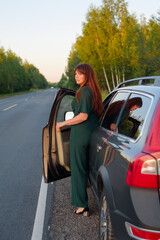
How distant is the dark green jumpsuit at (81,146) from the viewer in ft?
10.5

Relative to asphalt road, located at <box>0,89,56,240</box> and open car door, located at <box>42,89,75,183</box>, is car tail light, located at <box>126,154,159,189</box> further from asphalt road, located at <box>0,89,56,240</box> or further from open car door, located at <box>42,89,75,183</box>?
open car door, located at <box>42,89,75,183</box>

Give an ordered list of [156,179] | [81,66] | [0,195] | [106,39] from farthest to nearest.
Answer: [106,39], [0,195], [81,66], [156,179]

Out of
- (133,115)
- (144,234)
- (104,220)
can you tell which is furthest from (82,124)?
(144,234)

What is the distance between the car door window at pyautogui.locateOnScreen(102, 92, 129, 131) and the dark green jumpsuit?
0.54 ft

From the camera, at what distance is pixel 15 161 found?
6.31 meters

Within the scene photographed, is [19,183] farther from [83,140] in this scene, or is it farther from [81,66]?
[81,66]

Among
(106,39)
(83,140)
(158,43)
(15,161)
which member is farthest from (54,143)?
(106,39)

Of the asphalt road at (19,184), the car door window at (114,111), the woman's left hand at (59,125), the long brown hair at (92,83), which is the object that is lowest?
the asphalt road at (19,184)

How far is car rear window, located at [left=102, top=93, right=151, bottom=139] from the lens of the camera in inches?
86.4

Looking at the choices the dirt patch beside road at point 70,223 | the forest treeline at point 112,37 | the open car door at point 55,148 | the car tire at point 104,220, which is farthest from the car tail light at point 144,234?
the forest treeline at point 112,37

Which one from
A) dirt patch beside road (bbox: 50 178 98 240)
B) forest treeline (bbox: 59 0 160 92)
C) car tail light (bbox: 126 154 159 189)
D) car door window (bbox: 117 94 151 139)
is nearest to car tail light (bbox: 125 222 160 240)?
car tail light (bbox: 126 154 159 189)

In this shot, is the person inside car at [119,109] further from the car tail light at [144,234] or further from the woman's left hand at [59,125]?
the car tail light at [144,234]

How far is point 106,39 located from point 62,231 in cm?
2538

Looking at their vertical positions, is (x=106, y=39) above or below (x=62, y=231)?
above
